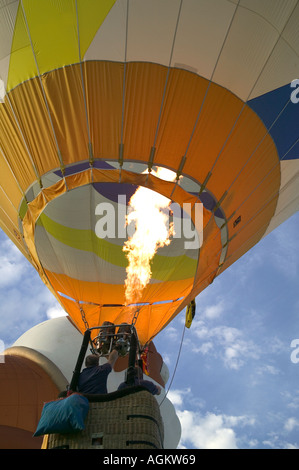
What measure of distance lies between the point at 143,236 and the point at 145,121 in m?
1.50

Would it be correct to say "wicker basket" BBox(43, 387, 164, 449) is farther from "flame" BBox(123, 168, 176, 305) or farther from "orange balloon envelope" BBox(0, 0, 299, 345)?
"flame" BBox(123, 168, 176, 305)

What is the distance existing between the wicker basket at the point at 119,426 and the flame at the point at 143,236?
3.09 metres

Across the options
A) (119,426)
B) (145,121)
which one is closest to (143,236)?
(145,121)

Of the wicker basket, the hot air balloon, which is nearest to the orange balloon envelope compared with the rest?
the hot air balloon

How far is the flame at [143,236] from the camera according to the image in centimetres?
487

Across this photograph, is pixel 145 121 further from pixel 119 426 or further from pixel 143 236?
pixel 119 426

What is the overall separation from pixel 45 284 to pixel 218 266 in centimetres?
235

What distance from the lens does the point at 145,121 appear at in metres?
4.21

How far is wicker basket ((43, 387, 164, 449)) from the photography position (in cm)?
181

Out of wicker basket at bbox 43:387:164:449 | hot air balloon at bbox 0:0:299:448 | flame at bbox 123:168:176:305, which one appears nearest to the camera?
wicker basket at bbox 43:387:164:449

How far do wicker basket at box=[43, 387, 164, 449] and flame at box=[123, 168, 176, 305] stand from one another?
122 inches

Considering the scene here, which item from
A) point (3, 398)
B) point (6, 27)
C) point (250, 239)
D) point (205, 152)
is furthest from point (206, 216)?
point (3, 398)

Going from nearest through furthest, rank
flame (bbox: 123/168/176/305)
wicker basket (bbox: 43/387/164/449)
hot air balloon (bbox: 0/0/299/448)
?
wicker basket (bbox: 43/387/164/449), hot air balloon (bbox: 0/0/299/448), flame (bbox: 123/168/176/305)

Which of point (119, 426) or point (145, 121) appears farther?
point (145, 121)
